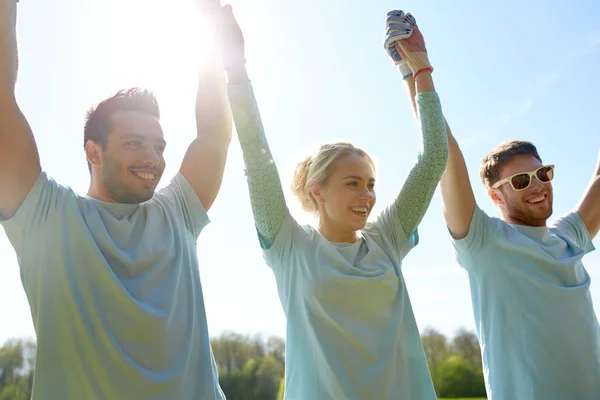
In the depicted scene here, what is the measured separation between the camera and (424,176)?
2924 millimetres

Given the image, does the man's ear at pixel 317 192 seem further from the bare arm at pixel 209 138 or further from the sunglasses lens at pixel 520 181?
the sunglasses lens at pixel 520 181

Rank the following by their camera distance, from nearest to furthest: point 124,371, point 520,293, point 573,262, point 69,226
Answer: point 124,371 < point 69,226 < point 520,293 < point 573,262

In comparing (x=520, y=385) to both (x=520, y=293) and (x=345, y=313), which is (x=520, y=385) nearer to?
(x=520, y=293)

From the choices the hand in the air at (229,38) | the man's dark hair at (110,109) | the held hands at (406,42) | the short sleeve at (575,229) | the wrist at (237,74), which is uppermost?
the held hands at (406,42)

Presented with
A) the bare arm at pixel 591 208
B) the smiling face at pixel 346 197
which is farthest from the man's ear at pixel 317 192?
the bare arm at pixel 591 208

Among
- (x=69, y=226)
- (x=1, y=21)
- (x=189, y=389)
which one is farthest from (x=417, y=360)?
(x=1, y=21)

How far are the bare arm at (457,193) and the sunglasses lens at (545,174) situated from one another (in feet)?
1.92

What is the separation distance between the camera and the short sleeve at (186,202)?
2.57m

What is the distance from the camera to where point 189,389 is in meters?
2.12

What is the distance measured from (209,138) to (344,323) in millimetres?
1097

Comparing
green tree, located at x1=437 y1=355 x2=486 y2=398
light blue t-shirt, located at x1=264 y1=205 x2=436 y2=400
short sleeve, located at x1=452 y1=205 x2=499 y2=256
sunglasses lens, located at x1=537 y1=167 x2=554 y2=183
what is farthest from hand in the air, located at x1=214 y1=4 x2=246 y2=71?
green tree, located at x1=437 y1=355 x2=486 y2=398

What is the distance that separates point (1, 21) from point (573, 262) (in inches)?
124

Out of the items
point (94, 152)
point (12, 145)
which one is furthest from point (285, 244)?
point (12, 145)

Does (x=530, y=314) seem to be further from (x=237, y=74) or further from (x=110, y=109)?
(x=110, y=109)
